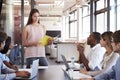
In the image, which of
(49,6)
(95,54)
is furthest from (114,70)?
(49,6)

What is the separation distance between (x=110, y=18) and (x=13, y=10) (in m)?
3.48

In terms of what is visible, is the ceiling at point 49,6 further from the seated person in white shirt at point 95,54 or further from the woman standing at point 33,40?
the seated person in white shirt at point 95,54

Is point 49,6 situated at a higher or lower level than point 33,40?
higher

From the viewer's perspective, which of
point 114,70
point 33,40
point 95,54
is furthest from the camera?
point 33,40

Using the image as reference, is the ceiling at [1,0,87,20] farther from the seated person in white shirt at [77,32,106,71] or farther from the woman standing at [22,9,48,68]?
the seated person in white shirt at [77,32,106,71]

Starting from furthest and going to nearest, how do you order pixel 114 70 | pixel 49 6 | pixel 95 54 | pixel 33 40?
pixel 49 6 → pixel 33 40 → pixel 95 54 → pixel 114 70

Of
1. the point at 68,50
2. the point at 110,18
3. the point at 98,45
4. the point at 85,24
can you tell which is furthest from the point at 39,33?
the point at 85,24

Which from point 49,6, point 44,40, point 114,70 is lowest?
point 114,70

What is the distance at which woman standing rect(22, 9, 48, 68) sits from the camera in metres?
3.46

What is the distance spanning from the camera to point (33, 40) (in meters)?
3.48

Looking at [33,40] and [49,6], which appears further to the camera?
[49,6]

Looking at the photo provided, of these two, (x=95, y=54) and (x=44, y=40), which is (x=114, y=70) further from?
(x=44, y=40)

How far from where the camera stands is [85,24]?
11859mm

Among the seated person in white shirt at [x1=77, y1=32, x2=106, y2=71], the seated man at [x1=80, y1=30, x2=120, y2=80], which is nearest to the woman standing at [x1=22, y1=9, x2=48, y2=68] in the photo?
the seated person in white shirt at [x1=77, y1=32, x2=106, y2=71]
